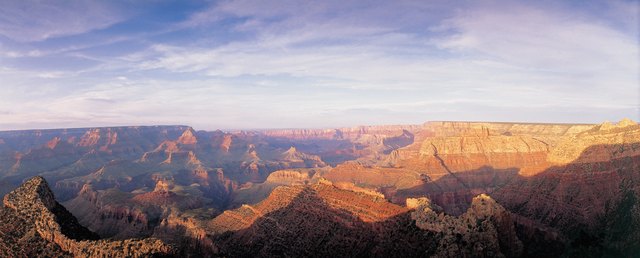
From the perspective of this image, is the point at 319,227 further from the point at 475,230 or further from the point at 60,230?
the point at 60,230

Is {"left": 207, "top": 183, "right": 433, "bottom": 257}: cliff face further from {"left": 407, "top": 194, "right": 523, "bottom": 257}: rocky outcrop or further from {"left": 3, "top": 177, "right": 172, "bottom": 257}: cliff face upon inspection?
{"left": 3, "top": 177, "right": 172, "bottom": 257}: cliff face

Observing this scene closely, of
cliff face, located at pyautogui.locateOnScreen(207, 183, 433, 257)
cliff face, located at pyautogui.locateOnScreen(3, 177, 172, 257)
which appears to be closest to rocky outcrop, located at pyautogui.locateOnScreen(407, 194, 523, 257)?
cliff face, located at pyautogui.locateOnScreen(207, 183, 433, 257)

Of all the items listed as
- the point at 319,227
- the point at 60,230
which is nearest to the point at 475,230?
the point at 319,227

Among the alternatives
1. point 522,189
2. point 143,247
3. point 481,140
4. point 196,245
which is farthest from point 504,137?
point 143,247

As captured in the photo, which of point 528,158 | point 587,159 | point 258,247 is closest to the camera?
point 258,247

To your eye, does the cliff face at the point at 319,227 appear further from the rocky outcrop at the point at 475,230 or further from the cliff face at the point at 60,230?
the cliff face at the point at 60,230

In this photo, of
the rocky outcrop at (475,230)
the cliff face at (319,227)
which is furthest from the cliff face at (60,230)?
the rocky outcrop at (475,230)

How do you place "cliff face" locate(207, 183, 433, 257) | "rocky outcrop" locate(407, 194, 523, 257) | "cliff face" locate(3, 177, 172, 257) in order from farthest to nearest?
"cliff face" locate(207, 183, 433, 257) → "rocky outcrop" locate(407, 194, 523, 257) → "cliff face" locate(3, 177, 172, 257)

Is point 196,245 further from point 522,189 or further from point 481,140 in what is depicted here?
point 481,140
